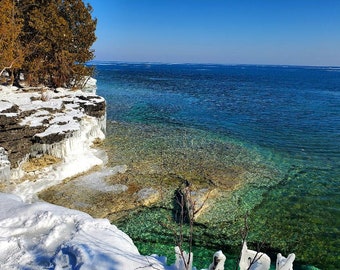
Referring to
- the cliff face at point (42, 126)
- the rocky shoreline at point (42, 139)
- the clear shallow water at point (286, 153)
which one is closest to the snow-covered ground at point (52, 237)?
the rocky shoreline at point (42, 139)

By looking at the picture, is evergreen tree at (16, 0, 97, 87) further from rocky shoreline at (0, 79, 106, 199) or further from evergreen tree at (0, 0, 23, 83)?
rocky shoreline at (0, 79, 106, 199)

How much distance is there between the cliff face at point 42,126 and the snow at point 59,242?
18.0ft

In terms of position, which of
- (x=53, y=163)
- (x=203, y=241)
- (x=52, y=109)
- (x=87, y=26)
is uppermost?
(x=87, y=26)

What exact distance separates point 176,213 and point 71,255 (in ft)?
21.1

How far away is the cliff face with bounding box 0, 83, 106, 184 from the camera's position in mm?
16766

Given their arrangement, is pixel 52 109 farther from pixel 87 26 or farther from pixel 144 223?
pixel 87 26

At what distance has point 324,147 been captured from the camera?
86.2ft

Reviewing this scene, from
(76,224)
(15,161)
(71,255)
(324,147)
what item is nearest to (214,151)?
(324,147)

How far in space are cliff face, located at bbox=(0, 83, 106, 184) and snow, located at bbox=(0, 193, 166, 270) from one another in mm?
5500

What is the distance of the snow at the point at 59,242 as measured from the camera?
843cm

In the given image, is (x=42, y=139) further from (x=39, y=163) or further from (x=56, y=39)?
(x=56, y=39)

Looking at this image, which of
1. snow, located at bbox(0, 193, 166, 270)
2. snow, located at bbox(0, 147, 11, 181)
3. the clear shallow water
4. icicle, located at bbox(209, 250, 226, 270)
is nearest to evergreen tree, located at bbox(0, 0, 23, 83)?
snow, located at bbox(0, 147, 11, 181)

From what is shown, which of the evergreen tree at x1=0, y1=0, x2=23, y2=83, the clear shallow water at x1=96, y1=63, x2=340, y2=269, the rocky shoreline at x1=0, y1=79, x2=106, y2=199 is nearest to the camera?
the clear shallow water at x1=96, y1=63, x2=340, y2=269

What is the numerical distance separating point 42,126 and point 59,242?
10.5 m
